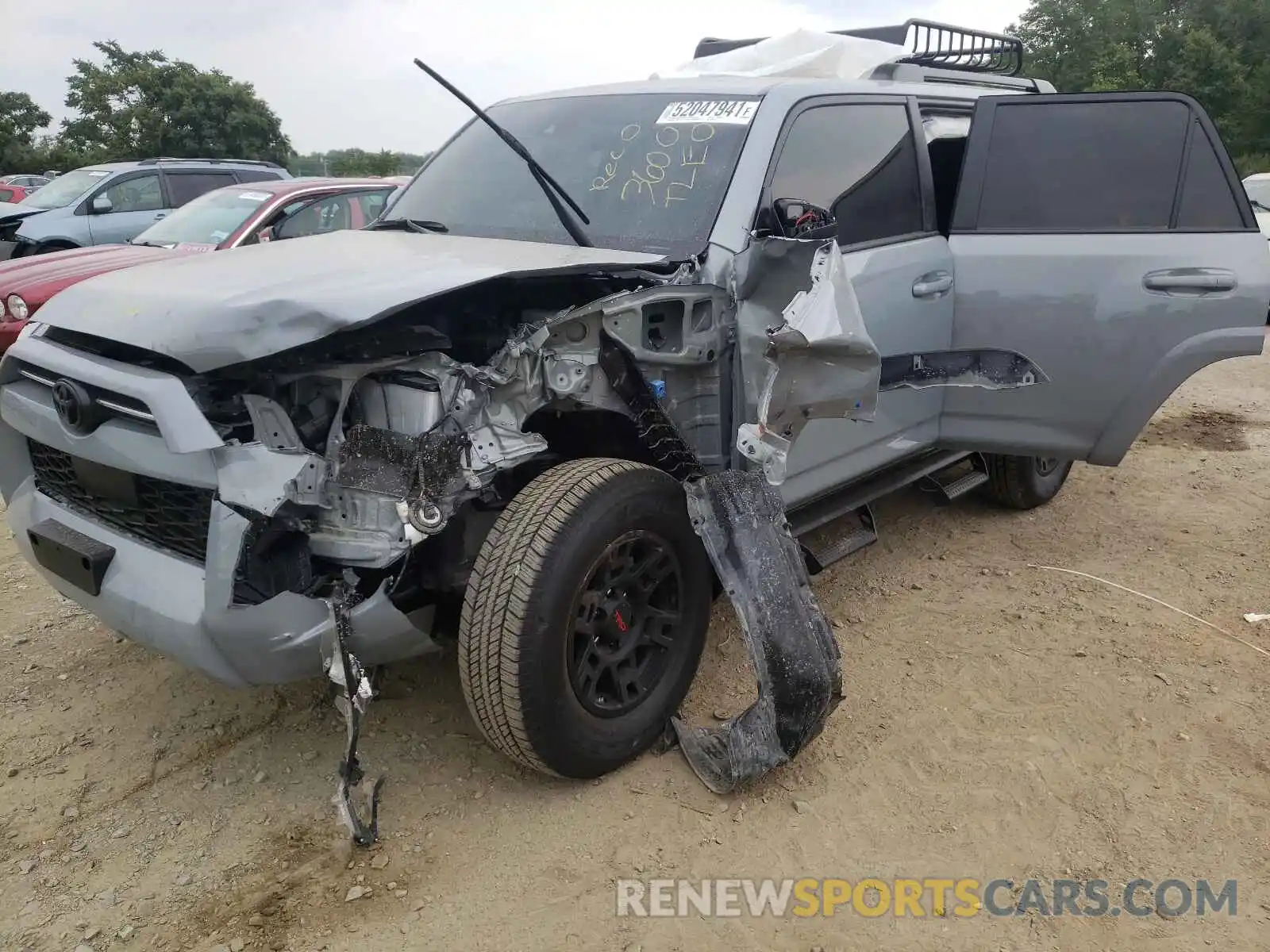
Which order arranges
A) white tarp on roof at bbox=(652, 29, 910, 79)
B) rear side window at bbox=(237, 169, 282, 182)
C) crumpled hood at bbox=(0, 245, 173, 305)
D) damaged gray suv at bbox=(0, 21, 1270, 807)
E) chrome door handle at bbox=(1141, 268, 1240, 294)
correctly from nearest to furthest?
damaged gray suv at bbox=(0, 21, 1270, 807), chrome door handle at bbox=(1141, 268, 1240, 294), white tarp on roof at bbox=(652, 29, 910, 79), crumpled hood at bbox=(0, 245, 173, 305), rear side window at bbox=(237, 169, 282, 182)

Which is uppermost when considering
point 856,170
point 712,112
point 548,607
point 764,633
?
point 712,112

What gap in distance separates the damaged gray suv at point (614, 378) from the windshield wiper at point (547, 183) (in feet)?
0.04

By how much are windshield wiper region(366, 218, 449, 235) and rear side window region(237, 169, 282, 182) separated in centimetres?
813

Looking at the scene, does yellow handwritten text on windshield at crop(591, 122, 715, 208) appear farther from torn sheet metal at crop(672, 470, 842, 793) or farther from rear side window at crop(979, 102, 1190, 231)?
rear side window at crop(979, 102, 1190, 231)

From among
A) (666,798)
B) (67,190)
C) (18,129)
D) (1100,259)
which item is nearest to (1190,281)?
(1100,259)

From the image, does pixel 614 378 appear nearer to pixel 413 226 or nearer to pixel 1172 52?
pixel 413 226

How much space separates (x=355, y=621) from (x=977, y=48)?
4.58 metres

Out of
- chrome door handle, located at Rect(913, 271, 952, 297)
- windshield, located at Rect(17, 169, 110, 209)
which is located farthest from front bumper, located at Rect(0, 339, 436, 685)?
windshield, located at Rect(17, 169, 110, 209)

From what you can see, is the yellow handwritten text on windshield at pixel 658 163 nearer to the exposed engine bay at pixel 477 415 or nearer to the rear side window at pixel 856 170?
the rear side window at pixel 856 170

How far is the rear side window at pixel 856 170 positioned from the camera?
3207mm

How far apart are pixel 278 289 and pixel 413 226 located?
4.14ft

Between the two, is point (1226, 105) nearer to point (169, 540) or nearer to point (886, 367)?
point (886, 367)

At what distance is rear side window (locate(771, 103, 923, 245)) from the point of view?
3.21 metres

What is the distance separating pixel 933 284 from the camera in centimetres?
359
